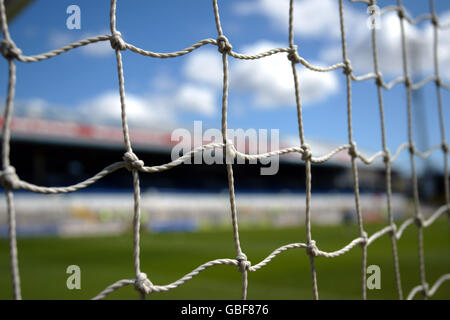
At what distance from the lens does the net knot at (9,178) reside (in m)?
0.61

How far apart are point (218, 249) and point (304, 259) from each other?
1.44 meters

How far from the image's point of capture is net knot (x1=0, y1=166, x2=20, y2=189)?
610 millimetres

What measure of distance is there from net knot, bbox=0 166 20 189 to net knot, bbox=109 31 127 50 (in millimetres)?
274

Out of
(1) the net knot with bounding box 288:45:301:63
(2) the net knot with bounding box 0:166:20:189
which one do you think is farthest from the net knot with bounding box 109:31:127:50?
(1) the net knot with bounding box 288:45:301:63

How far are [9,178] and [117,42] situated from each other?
292 mm

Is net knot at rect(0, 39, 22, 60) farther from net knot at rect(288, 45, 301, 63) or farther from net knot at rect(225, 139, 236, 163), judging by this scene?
net knot at rect(288, 45, 301, 63)

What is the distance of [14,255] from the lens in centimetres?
59

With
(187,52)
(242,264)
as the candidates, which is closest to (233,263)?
(242,264)

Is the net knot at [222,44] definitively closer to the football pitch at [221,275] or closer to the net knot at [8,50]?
the net knot at [8,50]

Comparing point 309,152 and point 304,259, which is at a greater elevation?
point 309,152
